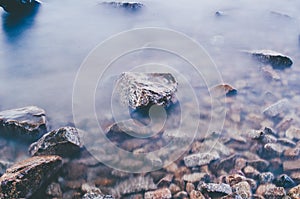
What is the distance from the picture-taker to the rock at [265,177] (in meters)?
2.82

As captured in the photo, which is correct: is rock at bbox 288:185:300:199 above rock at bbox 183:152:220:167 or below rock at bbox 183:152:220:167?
below

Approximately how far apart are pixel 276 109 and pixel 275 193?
1445 millimetres

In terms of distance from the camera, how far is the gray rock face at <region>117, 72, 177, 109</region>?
3396 mm

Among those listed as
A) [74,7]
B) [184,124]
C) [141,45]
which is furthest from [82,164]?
[74,7]

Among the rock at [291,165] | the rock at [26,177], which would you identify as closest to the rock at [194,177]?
the rock at [291,165]

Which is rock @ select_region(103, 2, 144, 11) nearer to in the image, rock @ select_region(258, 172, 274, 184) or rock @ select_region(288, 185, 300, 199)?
rock @ select_region(258, 172, 274, 184)

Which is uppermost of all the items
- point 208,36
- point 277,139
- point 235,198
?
point 208,36

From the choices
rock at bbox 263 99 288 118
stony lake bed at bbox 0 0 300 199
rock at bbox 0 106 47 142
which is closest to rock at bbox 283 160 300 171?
stony lake bed at bbox 0 0 300 199

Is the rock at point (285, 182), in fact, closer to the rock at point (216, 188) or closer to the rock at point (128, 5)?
the rock at point (216, 188)

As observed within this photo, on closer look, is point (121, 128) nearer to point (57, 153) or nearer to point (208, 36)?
point (57, 153)

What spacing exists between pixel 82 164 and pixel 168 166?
0.83m

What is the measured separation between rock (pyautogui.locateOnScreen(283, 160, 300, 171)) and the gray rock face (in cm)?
142

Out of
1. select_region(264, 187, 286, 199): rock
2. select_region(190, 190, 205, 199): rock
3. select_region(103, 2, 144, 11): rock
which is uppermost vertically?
select_region(103, 2, 144, 11): rock

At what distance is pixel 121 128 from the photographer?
3.31 m
